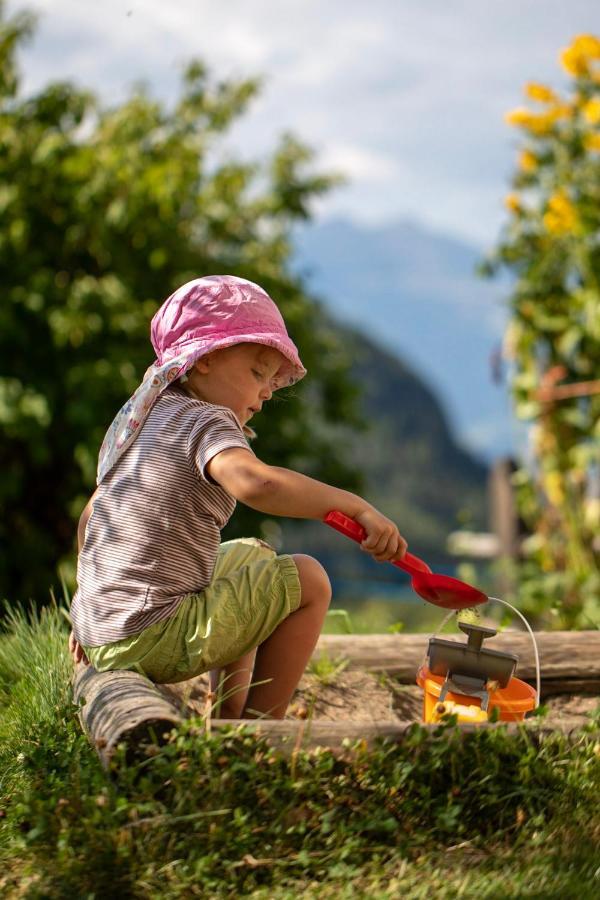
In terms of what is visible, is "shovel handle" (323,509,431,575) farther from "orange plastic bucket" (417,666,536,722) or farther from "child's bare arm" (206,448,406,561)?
"orange plastic bucket" (417,666,536,722)

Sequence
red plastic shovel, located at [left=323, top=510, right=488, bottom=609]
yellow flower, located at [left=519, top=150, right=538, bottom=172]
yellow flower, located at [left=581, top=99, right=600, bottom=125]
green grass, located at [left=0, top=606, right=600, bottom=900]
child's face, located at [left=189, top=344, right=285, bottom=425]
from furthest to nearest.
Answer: yellow flower, located at [left=519, top=150, right=538, bottom=172], yellow flower, located at [left=581, top=99, right=600, bottom=125], child's face, located at [left=189, top=344, right=285, bottom=425], red plastic shovel, located at [left=323, top=510, right=488, bottom=609], green grass, located at [left=0, top=606, right=600, bottom=900]

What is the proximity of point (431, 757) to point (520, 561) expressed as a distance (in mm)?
4829

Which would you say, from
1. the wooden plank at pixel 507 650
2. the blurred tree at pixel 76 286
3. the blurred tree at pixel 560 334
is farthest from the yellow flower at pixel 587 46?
the wooden plank at pixel 507 650

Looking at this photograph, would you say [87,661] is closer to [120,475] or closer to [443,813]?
[120,475]

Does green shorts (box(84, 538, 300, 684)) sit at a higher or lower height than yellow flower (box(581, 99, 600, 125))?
lower

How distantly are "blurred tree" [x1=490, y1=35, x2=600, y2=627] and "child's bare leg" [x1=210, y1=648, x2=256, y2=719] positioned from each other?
10.6 ft

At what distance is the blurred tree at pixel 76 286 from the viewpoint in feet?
19.9

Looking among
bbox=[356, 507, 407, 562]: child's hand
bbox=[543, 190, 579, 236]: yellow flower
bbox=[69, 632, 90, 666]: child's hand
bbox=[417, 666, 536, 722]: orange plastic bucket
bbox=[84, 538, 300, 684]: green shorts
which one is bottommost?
bbox=[69, 632, 90, 666]: child's hand

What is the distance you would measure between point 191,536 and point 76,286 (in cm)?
391

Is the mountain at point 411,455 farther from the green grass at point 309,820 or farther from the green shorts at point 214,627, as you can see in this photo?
the green grass at point 309,820

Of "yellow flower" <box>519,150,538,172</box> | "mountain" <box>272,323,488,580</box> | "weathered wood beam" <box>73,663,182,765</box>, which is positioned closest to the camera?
"weathered wood beam" <box>73,663,182,765</box>

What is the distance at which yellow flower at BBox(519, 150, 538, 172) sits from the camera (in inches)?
249

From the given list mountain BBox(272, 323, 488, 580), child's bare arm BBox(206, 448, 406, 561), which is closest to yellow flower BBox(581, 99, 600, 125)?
child's bare arm BBox(206, 448, 406, 561)

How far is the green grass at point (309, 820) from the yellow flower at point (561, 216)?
3.98m
